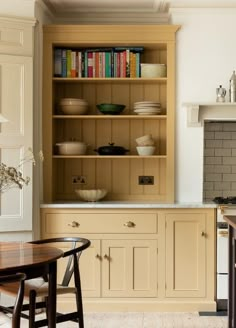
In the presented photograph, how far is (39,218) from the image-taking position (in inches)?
182

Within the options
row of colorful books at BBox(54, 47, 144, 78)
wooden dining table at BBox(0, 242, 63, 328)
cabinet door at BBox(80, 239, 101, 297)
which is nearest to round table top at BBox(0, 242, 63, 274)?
wooden dining table at BBox(0, 242, 63, 328)

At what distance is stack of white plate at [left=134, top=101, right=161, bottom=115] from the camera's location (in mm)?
4863

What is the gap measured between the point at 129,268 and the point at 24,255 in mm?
1688

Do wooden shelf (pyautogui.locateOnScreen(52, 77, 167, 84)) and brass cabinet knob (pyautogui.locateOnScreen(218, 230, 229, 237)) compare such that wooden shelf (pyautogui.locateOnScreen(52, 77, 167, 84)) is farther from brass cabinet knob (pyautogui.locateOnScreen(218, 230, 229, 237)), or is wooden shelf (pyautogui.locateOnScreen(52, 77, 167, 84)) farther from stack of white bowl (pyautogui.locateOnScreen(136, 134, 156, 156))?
brass cabinet knob (pyautogui.locateOnScreen(218, 230, 229, 237))

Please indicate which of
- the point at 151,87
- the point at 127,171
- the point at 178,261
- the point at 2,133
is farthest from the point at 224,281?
the point at 2,133

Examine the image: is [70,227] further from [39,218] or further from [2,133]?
[2,133]

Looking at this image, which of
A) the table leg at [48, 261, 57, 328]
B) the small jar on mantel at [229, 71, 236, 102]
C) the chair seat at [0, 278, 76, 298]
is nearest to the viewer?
the table leg at [48, 261, 57, 328]

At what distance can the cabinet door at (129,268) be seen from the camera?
4.60 meters

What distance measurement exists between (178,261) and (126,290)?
50 cm

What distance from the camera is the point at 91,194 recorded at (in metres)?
4.83

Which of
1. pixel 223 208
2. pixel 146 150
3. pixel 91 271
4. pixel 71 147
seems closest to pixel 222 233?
pixel 223 208

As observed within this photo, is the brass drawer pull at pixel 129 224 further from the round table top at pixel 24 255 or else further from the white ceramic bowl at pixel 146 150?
the round table top at pixel 24 255

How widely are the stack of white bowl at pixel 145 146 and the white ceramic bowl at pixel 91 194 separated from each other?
0.49m

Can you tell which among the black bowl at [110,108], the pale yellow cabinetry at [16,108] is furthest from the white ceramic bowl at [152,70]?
the pale yellow cabinetry at [16,108]
